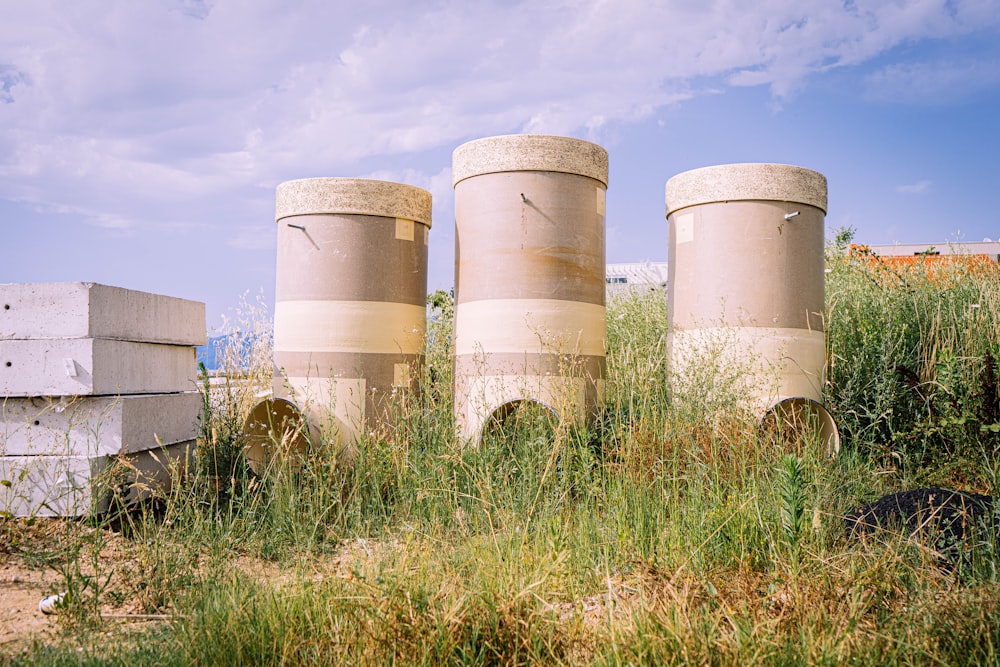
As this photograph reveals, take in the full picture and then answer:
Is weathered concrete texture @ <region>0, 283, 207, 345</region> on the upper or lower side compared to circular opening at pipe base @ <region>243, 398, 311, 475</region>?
upper

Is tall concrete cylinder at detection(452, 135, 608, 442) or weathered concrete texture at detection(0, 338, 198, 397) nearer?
weathered concrete texture at detection(0, 338, 198, 397)

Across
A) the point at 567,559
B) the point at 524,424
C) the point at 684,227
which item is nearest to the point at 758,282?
the point at 684,227

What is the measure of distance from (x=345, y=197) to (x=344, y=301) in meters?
0.75

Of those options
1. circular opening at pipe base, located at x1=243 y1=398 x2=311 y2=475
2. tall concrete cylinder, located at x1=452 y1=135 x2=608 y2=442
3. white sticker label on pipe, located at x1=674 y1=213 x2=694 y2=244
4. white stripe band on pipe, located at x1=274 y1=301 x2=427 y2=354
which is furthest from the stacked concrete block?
white sticker label on pipe, located at x1=674 y1=213 x2=694 y2=244

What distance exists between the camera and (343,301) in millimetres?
5453

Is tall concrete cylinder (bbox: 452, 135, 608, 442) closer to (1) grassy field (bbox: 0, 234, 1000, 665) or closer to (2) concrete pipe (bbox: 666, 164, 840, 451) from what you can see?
(1) grassy field (bbox: 0, 234, 1000, 665)

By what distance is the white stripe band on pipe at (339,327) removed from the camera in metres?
5.43

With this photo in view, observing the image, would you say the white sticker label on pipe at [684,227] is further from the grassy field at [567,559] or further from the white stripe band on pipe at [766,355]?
the grassy field at [567,559]

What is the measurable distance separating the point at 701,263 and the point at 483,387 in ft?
6.08

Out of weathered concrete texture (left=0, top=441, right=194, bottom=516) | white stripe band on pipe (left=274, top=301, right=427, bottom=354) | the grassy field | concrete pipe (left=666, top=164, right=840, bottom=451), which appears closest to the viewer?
the grassy field

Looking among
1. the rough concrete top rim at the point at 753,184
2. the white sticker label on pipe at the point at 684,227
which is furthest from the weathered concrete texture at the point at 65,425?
the rough concrete top rim at the point at 753,184

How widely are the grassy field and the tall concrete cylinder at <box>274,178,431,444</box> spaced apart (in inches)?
14.6

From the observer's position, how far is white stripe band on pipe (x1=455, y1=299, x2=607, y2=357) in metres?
5.16

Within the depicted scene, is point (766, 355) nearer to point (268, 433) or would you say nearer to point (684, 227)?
point (684, 227)
